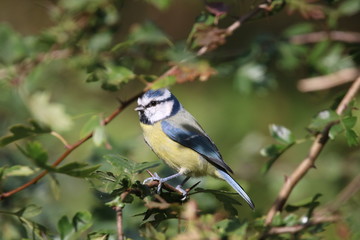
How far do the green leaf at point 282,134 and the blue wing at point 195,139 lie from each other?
301 millimetres

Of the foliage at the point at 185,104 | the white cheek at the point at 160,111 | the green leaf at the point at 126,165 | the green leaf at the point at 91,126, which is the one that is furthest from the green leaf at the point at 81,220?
the white cheek at the point at 160,111

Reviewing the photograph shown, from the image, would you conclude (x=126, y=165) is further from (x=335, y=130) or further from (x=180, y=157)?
(x=180, y=157)

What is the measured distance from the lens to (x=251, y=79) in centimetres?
204

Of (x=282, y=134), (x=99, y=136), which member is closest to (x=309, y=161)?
(x=282, y=134)

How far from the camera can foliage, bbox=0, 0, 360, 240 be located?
1095 mm

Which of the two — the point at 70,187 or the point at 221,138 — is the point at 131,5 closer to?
the point at 221,138

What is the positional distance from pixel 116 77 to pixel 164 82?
161mm

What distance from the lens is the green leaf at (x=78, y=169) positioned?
1021 mm

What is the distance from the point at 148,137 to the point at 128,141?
12 cm

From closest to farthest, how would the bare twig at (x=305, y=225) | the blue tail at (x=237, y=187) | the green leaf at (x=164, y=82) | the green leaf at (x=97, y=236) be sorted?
the bare twig at (x=305, y=225) < the green leaf at (x=97, y=236) < the green leaf at (x=164, y=82) < the blue tail at (x=237, y=187)

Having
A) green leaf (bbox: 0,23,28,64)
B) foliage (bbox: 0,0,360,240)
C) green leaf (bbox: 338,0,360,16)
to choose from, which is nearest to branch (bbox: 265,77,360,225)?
foliage (bbox: 0,0,360,240)

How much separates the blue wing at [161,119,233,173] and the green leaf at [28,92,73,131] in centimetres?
77

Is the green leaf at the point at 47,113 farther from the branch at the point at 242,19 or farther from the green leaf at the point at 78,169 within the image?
the branch at the point at 242,19

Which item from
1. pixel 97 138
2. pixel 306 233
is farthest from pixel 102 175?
pixel 306 233
